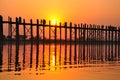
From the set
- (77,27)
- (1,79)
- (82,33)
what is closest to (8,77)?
(1,79)

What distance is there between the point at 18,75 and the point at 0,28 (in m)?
11.0

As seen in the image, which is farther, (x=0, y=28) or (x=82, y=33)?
(x=82, y=33)

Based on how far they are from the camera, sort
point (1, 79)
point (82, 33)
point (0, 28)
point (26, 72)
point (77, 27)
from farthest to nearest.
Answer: point (82, 33)
point (77, 27)
point (0, 28)
point (26, 72)
point (1, 79)

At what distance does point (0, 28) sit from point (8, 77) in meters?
11.8

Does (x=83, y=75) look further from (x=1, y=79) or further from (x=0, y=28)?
(x=0, y=28)

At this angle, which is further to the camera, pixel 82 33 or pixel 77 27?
pixel 82 33

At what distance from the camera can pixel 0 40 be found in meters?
30.4

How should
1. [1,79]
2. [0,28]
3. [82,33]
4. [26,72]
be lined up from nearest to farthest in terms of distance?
[1,79] → [26,72] → [0,28] → [82,33]

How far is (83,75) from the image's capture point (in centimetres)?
1998

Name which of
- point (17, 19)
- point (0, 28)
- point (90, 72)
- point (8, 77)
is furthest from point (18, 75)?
point (17, 19)

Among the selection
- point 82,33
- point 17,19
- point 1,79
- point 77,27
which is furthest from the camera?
point 82,33

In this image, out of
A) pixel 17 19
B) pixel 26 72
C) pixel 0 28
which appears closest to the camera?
pixel 26 72

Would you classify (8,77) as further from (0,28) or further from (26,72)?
(0,28)

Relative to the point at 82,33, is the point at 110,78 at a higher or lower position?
lower
